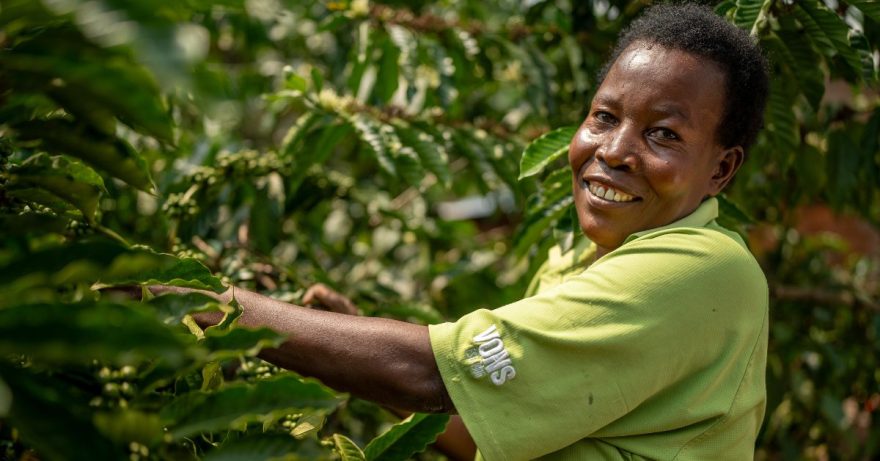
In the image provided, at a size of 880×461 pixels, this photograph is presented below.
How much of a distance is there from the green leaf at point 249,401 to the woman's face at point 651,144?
0.70m

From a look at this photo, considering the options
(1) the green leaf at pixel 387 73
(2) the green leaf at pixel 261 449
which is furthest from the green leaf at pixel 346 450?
(1) the green leaf at pixel 387 73

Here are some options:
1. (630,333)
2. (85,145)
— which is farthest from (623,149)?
(85,145)

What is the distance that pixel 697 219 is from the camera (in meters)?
1.52

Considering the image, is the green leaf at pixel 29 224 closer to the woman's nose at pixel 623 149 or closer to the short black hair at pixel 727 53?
the woman's nose at pixel 623 149

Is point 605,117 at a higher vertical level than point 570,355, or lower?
higher

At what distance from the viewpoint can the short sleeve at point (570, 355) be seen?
50.1 inches

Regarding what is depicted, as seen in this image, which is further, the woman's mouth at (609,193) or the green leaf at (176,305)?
the woman's mouth at (609,193)

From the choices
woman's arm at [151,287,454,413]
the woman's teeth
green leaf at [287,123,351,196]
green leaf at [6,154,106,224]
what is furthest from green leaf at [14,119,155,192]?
green leaf at [287,123,351,196]

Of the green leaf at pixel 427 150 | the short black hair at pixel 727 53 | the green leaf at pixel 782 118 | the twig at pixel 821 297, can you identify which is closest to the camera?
the short black hair at pixel 727 53

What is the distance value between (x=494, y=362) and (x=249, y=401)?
39cm

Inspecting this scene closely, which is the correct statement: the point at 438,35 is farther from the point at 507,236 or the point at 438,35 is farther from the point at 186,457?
the point at 186,457

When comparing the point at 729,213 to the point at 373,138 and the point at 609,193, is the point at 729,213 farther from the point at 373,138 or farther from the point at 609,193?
the point at 373,138

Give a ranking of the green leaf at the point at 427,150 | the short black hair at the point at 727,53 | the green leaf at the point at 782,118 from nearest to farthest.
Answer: the short black hair at the point at 727,53, the green leaf at the point at 782,118, the green leaf at the point at 427,150

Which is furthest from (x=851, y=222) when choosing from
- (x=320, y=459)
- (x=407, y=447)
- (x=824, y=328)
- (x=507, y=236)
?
(x=320, y=459)
